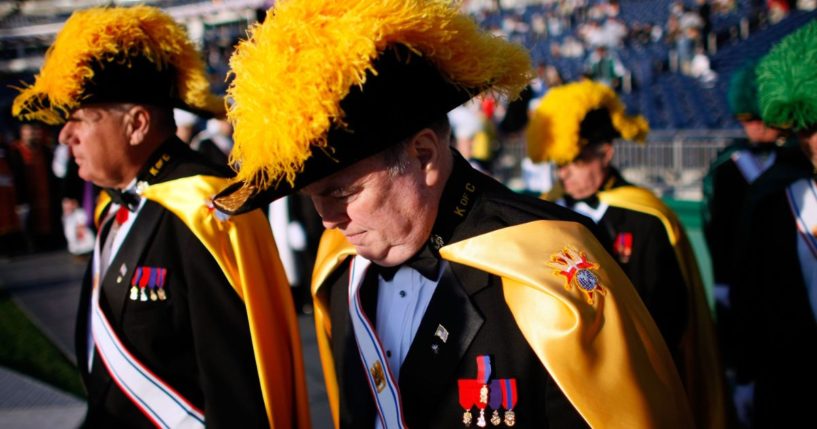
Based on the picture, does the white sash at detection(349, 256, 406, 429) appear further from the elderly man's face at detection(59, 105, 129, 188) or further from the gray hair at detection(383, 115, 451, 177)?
the elderly man's face at detection(59, 105, 129, 188)

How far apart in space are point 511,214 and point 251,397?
3.72ft

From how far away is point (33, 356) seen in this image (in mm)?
6105

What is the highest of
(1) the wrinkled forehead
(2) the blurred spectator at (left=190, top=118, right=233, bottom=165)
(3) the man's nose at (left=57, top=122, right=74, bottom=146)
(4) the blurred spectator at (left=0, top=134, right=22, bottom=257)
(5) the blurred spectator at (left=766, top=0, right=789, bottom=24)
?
(1) the wrinkled forehead

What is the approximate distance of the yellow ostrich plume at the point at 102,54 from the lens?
2557 millimetres

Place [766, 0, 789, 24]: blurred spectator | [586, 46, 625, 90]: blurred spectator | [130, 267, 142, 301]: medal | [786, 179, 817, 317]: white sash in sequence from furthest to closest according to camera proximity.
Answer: [586, 46, 625, 90]: blurred spectator → [766, 0, 789, 24]: blurred spectator → [786, 179, 817, 317]: white sash → [130, 267, 142, 301]: medal

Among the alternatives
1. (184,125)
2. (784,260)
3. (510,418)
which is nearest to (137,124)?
(510,418)

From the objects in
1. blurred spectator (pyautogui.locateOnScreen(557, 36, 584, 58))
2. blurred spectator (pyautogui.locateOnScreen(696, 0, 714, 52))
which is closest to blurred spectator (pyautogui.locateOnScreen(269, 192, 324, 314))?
blurred spectator (pyautogui.locateOnScreen(696, 0, 714, 52))

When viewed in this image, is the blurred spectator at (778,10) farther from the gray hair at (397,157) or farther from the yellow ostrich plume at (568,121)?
the gray hair at (397,157)

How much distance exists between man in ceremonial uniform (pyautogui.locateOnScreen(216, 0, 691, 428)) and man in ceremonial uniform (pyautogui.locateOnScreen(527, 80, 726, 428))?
1.69 metres

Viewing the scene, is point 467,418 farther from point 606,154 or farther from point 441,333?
point 606,154

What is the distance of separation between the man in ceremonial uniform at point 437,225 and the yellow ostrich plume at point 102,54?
1.08m

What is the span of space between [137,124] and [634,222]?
2320 millimetres

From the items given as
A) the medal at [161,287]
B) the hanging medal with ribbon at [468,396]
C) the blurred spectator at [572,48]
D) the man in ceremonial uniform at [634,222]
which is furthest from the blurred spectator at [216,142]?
the blurred spectator at [572,48]

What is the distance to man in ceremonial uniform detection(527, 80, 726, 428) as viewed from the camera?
332cm
